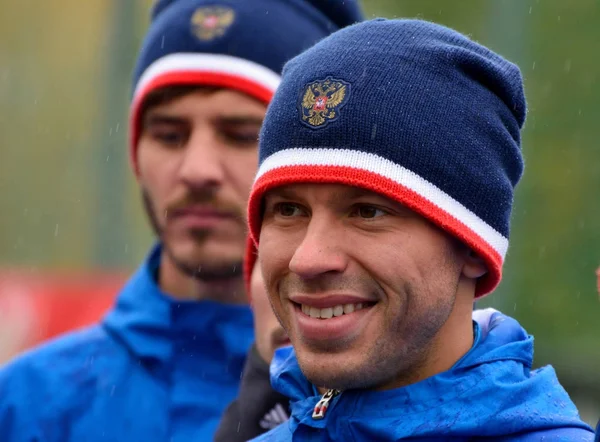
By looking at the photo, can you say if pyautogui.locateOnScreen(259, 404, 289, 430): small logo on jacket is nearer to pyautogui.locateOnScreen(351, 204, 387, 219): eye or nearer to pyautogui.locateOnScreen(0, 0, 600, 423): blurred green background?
pyautogui.locateOnScreen(351, 204, 387, 219): eye

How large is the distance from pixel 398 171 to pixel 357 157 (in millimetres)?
98

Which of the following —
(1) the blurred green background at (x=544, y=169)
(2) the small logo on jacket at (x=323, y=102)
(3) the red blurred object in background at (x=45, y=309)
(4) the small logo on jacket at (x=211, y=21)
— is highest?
(4) the small logo on jacket at (x=211, y=21)

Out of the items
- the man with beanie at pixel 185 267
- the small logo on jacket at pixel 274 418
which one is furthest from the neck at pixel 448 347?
the man with beanie at pixel 185 267

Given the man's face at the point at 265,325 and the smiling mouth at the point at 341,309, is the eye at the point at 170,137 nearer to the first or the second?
the man's face at the point at 265,325

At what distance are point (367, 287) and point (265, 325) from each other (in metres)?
0.79

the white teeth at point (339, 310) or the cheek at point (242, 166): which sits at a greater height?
the cheek at point (242, 166)

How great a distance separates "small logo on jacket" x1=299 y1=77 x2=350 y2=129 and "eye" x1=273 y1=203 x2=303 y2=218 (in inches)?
8.0

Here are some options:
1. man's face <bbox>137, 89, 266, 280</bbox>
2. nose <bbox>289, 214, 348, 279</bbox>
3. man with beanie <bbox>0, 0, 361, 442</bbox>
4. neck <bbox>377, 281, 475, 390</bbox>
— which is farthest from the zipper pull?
man's face <bbox>137, 89, 266, 280</bbox>

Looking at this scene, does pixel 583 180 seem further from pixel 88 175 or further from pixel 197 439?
pixel 88 175

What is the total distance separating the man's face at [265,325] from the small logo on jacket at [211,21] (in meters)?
1.32

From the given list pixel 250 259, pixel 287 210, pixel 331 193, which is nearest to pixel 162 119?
pixel 250 259

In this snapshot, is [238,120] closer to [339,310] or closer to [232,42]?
[232,42]

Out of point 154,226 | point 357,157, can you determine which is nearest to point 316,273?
point 357,157

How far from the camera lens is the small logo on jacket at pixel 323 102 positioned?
2682 mm
